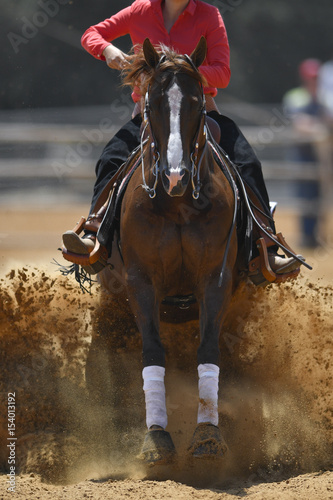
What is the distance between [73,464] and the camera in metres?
4.65

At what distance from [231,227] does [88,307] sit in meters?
1.67

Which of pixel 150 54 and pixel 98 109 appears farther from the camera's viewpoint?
pixel 98 109

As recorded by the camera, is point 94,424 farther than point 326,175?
No

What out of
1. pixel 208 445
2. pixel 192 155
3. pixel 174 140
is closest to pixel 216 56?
pixel 192 155

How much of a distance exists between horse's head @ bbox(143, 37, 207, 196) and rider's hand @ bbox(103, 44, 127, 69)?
0.64m

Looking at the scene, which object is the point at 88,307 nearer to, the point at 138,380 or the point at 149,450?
the point at 138,380

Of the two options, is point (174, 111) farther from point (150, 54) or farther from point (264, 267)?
point (264, 267)

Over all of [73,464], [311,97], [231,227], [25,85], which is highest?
[25,85]

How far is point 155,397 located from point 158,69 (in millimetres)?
1797

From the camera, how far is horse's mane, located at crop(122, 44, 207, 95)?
4.09 metres

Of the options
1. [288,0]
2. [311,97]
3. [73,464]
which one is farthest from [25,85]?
[73,464]

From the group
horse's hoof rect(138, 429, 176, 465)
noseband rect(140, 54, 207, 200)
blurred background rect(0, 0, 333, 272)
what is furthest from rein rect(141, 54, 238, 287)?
blurred background rect(0, 0, 333, 272)

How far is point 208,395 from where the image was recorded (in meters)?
4.21

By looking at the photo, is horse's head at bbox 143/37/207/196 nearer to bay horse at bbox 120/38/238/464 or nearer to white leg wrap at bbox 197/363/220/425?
bay horse at bbox 120/38/238/464
